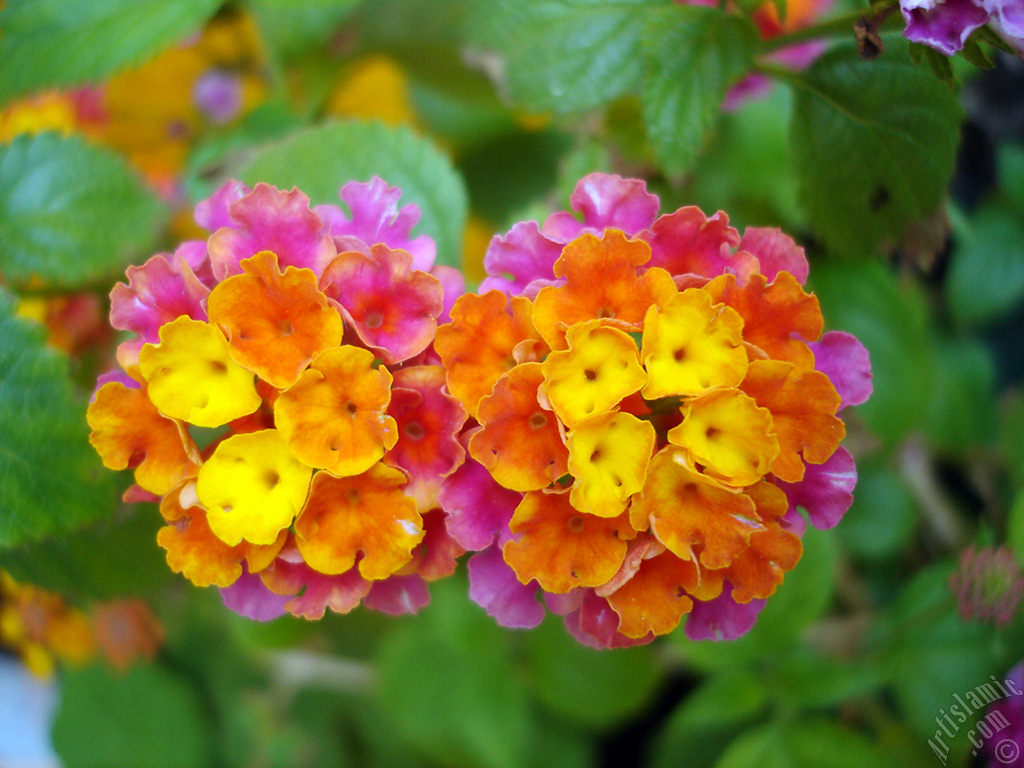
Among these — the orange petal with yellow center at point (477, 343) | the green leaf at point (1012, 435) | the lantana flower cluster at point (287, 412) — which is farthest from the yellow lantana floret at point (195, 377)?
the green leaf at point (1012, 435)

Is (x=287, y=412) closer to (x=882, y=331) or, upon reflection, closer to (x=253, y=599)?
(x=253, y=599)

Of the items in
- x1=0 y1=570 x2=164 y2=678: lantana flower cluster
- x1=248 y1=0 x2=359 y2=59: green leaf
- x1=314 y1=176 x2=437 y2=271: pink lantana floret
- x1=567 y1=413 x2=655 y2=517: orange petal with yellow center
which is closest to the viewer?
x1=567 y1=413 x2=655 y2=517: orange petal with yellow center

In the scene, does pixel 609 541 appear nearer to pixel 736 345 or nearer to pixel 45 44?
pixel 736 345

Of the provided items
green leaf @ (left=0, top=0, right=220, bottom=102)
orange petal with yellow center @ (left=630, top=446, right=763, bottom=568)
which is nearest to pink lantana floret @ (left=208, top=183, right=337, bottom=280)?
orange petal with yellow center @ (left=630, top=446, right=763, bottom=568)

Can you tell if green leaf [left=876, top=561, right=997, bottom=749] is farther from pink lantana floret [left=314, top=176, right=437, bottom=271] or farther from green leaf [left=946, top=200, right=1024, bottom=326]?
pink lantana floret [left=314, top=176, right=437, bottom=271]

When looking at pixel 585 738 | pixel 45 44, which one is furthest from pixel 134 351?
pixel 585 738

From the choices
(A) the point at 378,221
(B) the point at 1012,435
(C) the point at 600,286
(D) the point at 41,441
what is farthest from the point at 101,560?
(B) the point at 1012,435
